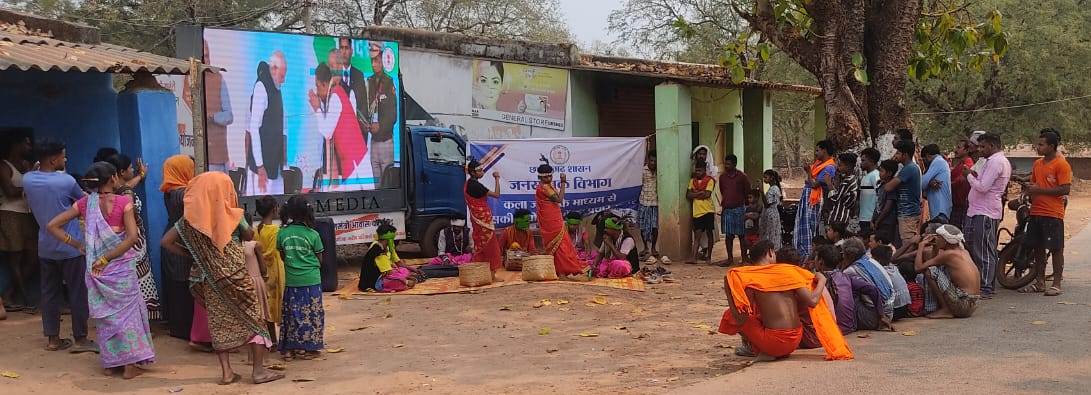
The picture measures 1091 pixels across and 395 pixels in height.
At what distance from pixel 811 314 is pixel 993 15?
5628 millimetres

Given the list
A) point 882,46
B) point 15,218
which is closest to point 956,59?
point 882,46

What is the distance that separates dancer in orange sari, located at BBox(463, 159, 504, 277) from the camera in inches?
414

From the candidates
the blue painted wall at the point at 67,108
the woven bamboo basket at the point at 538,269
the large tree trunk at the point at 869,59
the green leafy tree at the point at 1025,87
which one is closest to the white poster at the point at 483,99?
the woven bamboo basket at the point at 538,269

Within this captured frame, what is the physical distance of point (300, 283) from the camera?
645 centimetres

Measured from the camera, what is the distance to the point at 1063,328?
6.75m

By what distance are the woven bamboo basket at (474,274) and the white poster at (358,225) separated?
80.2 inches

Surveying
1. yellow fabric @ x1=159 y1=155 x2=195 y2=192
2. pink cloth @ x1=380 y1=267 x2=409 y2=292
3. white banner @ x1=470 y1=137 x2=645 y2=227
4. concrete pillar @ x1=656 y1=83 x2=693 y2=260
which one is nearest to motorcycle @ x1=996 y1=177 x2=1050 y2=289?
concrete pillar @ x1=656 y1=83 x2=693 y2=260

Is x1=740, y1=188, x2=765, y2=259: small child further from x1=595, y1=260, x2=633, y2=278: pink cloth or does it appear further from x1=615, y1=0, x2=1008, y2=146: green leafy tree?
x1=595, y1=260, x2=633, y2=278: pink cloth

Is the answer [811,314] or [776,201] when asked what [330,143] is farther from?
[811,314]

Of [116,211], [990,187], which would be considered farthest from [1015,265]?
[116,211]

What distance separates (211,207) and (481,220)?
16.5ft

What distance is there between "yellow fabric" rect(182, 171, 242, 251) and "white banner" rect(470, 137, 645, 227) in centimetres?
586

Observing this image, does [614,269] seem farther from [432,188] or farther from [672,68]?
[672,68]

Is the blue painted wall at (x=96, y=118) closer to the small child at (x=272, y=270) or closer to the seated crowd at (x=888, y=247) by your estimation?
the small child at (x=272, y=270)
